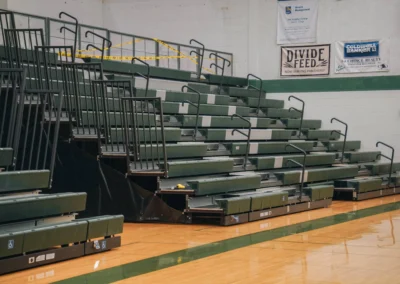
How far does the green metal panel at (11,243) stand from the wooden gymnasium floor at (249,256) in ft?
0.60

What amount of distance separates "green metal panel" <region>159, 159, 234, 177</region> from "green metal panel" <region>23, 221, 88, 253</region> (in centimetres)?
278

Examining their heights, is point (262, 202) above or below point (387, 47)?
below

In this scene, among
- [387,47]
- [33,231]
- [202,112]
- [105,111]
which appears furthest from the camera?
[387,47]

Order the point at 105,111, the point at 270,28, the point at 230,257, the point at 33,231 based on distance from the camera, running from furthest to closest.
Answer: the point at 270,28
the point at 105,111
the point at 230,257
the point at 33,231

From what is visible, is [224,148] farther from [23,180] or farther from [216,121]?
[23,180]

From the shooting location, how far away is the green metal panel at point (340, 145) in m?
14.8

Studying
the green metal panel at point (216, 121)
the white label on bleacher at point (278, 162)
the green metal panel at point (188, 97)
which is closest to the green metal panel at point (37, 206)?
the green metal panel at point (188, 97)

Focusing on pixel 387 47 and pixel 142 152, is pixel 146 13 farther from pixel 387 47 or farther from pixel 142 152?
pixel 142 152

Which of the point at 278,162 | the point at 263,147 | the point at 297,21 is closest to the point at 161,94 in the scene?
the point at 263,147

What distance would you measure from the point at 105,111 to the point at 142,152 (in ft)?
2.28

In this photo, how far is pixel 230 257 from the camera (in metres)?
6.89

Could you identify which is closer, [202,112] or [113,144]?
[113,144]

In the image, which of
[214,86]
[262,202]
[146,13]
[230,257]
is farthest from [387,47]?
[230,257]

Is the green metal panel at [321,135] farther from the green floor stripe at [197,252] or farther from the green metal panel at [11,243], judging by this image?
the green metal panel at [11,243]
